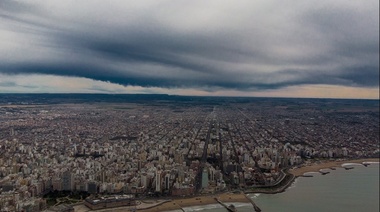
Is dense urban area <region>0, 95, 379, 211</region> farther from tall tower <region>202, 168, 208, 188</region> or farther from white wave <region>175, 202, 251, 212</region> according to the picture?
white wave <region>175, 202, 251, 212</region>

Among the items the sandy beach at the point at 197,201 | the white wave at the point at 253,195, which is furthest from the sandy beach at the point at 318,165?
the sandy beach at the point at 197,201

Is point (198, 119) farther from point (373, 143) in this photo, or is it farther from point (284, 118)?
point (373, 143)

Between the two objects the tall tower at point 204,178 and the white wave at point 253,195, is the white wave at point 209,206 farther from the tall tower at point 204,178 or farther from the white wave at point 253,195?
the tall tower at point 204,178

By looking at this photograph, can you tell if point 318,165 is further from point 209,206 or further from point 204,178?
point 209,206

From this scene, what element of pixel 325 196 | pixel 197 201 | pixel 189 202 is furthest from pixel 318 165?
pixel 189 202

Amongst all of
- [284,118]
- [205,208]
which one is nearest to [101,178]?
[205,208]

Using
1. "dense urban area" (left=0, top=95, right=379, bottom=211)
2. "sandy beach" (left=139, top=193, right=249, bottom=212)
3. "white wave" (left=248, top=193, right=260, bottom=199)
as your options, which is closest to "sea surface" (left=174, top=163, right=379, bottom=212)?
"white wave" (left=248, top=193, right=260, bottom=199)

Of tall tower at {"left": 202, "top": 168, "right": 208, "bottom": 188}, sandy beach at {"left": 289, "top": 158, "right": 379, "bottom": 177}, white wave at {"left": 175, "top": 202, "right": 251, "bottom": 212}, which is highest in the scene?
tall tower at {"left": 202, "top": 168, "right": 208, "bottom": 188}
